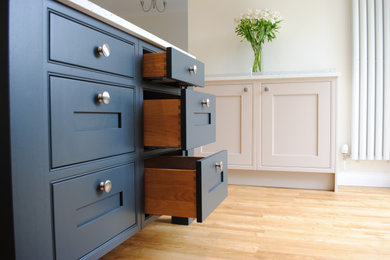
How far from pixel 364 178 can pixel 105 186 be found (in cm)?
224

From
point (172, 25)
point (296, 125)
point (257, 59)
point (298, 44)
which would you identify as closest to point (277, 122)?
point (296, 125)

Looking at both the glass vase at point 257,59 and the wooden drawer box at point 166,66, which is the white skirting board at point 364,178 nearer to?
the glass vase at point 257,59

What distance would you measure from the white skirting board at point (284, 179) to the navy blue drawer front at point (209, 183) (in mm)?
1212

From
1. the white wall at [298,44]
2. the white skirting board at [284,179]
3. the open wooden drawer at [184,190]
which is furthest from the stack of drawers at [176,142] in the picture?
the white wall at [298,44]

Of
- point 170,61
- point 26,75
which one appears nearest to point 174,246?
point 170,61

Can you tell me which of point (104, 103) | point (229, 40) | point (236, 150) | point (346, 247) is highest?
point (229, 40)

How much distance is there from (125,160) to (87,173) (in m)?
0.19

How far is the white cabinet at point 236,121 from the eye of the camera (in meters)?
2.44

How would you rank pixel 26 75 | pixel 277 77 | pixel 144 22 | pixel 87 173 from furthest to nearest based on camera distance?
pixel 144 22 < pixel 277 77 < pixel 87 173 < pixel 26 75

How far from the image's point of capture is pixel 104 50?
0.96 metres

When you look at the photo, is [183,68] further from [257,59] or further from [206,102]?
[257,59]

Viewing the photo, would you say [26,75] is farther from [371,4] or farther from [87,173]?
[371,4]

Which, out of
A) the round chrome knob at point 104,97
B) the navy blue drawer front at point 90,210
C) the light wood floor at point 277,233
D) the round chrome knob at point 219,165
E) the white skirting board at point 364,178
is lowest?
the light wood floor at point 277,233

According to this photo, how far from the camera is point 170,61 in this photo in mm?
1098
